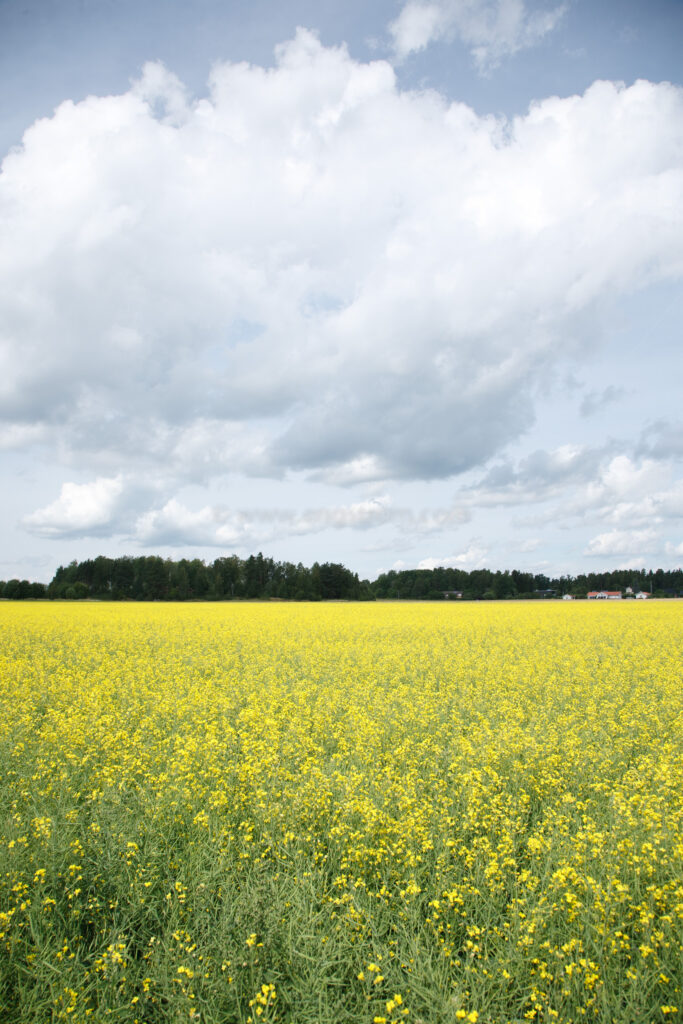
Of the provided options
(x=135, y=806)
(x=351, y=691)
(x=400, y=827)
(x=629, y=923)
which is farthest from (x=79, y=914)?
(x=351, y=691)

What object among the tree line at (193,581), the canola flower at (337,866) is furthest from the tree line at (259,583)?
the canola flower at (337,866)

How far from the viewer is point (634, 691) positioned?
383 inches

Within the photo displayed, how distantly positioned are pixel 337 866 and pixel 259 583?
86397 millimetres

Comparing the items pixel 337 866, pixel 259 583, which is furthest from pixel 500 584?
pixel 337 866

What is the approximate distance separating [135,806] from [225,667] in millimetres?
7665

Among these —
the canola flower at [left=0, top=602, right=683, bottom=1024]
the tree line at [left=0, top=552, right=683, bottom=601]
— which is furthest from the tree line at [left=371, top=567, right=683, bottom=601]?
the canola flower at [left=0, top=602, right=683, bottom=1024]

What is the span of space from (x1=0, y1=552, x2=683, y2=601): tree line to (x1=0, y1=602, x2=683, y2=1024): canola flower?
75189 millimetres

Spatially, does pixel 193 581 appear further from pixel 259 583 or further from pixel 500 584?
pixel 500 584

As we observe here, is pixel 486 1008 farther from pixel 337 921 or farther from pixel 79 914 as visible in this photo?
pixel 79 914

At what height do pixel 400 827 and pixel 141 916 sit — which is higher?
pixel 400 827

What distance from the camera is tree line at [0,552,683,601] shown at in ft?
260

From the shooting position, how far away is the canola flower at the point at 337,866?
3.08 meters

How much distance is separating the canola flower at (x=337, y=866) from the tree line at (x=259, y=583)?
247ft

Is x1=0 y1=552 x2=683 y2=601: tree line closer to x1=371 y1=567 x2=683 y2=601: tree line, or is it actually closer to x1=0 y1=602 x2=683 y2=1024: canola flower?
x1=371 y1=567 x2=683 y2=601: tree line
